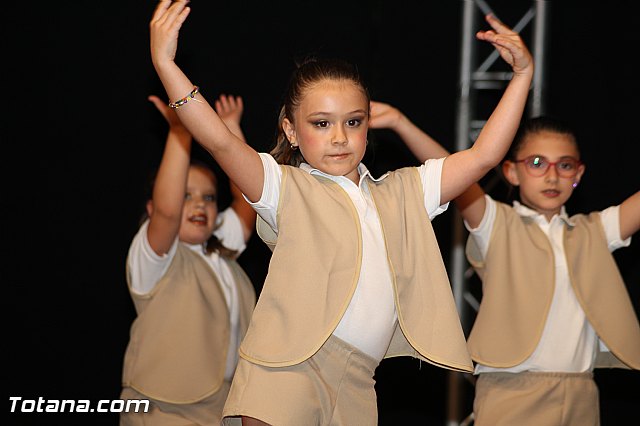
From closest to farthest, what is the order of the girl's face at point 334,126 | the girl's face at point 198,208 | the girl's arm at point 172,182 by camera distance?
the girl's face at point 334,126, the girl's arm at point 172,182, the girl's face at point 198,208

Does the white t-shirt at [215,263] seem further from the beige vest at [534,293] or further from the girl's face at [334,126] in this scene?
the girl's face at [334,126]

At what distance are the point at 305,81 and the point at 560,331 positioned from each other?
1.29 metres

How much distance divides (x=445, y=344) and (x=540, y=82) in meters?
2.10

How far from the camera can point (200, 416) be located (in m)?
3.19

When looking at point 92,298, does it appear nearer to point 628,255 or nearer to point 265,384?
point 265,384

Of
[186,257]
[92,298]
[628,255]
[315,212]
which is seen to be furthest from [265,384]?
[628,255]

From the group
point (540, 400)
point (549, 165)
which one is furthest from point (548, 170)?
point (540, 400)

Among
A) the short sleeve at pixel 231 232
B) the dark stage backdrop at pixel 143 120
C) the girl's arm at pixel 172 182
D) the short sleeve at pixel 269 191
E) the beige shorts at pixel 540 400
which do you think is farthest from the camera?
the dark stage backdrop at pixel 143 120

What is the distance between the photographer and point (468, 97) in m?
3.94

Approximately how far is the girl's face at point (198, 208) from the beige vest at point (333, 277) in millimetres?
1221

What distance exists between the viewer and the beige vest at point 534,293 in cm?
289

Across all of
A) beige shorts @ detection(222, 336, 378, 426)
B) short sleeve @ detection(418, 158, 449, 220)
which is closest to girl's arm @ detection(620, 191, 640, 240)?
short sleeve @ detection(418, 158, 449, 220)

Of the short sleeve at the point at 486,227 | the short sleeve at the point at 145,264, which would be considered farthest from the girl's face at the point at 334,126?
the short sleeve at the point at 145,264

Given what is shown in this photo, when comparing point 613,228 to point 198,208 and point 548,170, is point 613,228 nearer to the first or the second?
point 548,170
